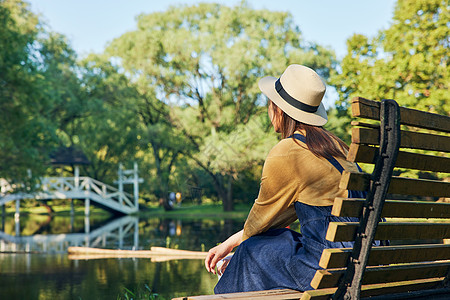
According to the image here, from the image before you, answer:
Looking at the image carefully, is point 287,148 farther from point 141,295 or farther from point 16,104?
point 16,104

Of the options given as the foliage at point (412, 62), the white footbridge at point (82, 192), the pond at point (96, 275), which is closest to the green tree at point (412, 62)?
the foliage at point (412, 62)

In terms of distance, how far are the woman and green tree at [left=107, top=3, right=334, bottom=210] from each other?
23.9 metres

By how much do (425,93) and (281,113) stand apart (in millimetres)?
15255

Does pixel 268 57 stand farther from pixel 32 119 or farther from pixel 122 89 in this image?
pixel 32 119

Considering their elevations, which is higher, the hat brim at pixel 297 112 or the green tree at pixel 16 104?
the green tree at pixel 16 104

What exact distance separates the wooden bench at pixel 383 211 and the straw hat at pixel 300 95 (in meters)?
0.50

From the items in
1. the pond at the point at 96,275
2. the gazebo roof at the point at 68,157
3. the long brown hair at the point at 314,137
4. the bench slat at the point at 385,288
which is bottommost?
the pond at the point at 96,275

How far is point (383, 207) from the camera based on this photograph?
208cm

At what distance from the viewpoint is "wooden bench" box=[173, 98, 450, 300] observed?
6.47ft

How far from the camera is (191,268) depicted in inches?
411

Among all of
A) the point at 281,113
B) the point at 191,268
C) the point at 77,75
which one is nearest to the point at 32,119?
the point at 191,268

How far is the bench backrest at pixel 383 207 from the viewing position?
1.97 m

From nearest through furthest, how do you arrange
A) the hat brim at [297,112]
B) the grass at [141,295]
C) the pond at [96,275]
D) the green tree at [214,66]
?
1. the hat brim at [297,112]
2. the grass at [141,295]
3. the pond at [96,275]
4. the green tree at [214,66]

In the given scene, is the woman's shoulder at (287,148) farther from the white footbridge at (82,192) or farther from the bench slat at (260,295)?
the white footbridge at (82,192)
